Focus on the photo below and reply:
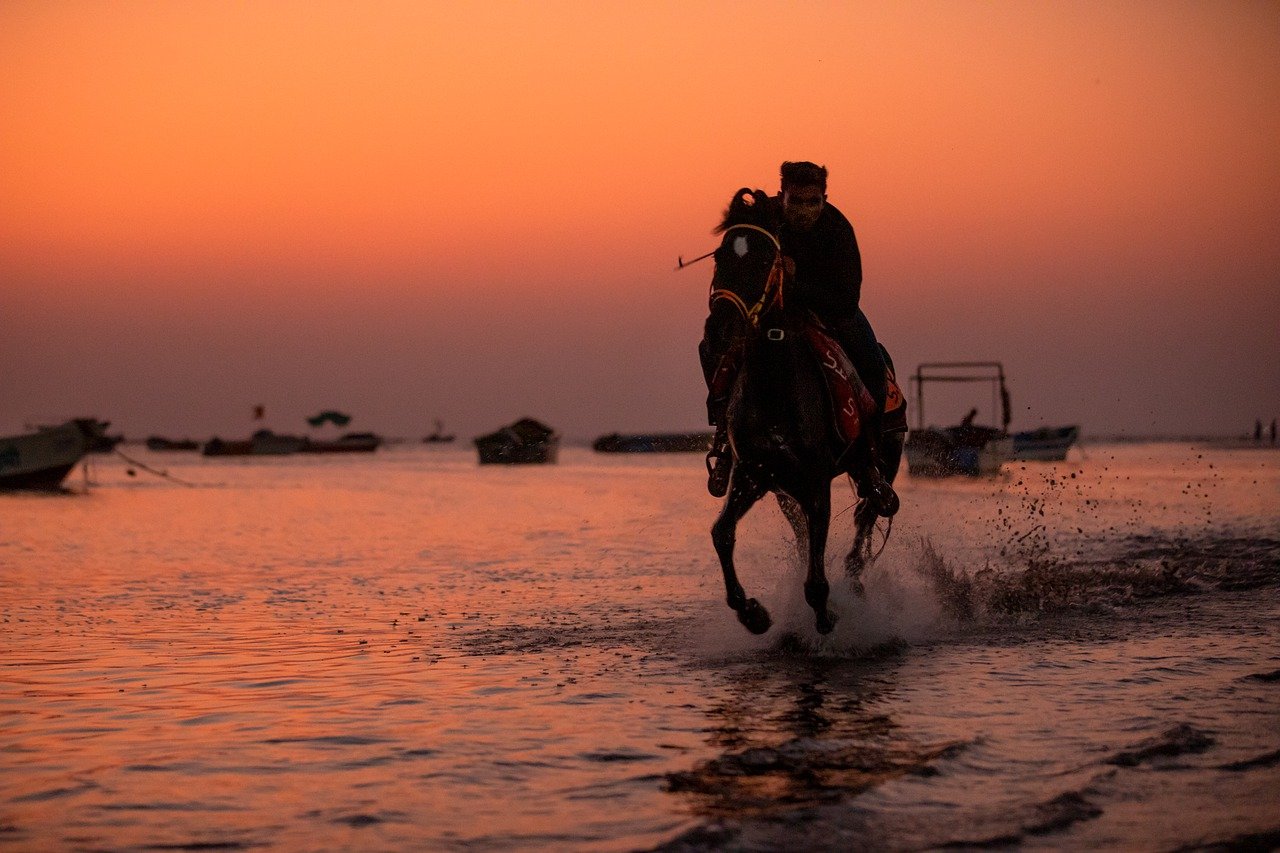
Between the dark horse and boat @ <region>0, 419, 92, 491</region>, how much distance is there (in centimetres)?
4515

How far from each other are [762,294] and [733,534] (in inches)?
63.9

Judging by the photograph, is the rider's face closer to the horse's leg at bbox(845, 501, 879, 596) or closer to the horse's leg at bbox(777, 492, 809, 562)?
the horse's leg at bbox(777, 492, 809, 562)

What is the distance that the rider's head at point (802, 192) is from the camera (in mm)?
10422

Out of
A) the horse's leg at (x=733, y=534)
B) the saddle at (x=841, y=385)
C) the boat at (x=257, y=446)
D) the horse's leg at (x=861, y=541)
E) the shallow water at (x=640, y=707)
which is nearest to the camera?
the shallow water at (x=640, y=707)

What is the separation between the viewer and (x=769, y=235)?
30.1 ft

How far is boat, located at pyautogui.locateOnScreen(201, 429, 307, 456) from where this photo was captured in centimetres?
13950

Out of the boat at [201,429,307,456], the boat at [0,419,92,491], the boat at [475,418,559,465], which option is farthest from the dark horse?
the boat at [201,429,307,456]

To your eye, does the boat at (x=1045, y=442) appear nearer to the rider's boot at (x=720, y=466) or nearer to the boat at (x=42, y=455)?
the boat at (x=42, y=455)

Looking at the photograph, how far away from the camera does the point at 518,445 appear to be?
315ft

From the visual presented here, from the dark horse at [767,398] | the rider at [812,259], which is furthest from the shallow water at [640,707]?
the rider at [812,259]

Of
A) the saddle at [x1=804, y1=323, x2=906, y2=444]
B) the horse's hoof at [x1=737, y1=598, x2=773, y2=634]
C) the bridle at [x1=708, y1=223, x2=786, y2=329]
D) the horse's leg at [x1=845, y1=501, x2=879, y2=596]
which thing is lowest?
the horse's hoof at [x1=737, y1=598, x2=773, y2=634]

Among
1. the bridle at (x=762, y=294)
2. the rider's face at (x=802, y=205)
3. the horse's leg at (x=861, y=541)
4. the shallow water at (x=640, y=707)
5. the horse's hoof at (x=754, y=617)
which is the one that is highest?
the rider's face at (x=802, y=205)

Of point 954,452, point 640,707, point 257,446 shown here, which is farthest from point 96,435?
point 257,446

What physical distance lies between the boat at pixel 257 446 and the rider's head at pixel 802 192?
133 metres
